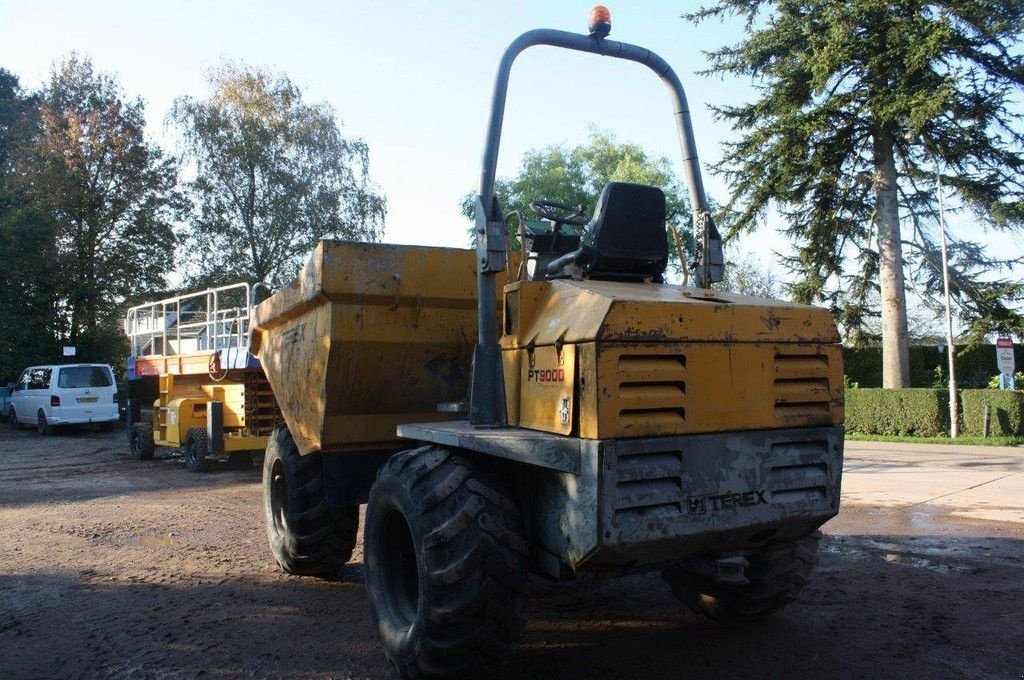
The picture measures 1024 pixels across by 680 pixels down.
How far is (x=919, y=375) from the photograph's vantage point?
26.0 metres

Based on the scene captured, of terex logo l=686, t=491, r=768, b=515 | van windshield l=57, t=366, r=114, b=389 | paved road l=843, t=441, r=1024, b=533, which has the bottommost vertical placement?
paved road l=843, t=441, r=1024, b=533

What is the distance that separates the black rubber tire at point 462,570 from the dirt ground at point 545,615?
618 millimetres

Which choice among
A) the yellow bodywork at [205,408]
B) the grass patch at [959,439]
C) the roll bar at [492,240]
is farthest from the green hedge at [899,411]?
the roll bar at [492,240]

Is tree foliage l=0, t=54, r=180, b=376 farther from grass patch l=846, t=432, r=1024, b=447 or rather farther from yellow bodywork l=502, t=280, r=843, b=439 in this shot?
yellow bodywork l=502, t=280, r=843, b=439

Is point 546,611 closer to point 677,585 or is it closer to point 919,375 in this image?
point 677,585

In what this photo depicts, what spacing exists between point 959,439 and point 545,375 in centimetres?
1744

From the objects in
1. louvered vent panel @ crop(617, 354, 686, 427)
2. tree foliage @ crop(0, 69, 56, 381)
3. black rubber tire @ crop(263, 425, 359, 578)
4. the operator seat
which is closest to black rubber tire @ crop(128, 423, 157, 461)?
black rubber tire @ crop(263, 425, 359, 578)

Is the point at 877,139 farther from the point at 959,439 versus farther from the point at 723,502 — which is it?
the point at 723,502

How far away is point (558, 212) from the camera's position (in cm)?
534

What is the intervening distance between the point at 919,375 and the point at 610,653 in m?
24.7

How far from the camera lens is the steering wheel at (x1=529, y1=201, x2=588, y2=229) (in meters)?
4.96

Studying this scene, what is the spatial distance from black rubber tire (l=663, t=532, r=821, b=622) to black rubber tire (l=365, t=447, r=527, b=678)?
4.48 feet

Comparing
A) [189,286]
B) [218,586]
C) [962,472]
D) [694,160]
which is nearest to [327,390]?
[218,586]

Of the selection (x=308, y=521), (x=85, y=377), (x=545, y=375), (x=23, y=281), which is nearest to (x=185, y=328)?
(x=85, y=377)
